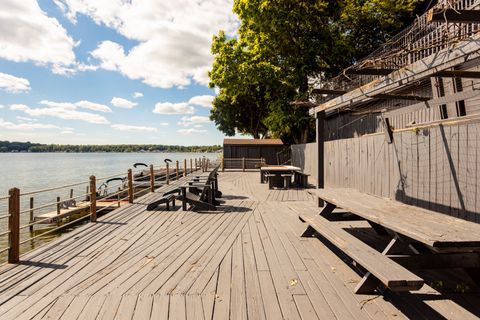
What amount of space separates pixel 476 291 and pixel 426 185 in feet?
9.87

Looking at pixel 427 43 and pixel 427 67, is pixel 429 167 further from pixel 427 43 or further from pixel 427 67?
pixel 427 43

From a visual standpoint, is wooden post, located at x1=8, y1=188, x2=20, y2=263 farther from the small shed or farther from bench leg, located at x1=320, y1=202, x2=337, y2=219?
the small shed

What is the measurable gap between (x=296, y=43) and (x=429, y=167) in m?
16.1

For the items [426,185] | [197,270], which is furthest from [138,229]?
[426,185]

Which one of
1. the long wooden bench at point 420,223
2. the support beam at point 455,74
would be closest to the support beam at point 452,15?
the support beam at point 455,74

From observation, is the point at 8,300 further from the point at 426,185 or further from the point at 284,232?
the point at 426,185

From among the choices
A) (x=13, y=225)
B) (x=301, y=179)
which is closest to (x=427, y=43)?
(x=301, y=179)

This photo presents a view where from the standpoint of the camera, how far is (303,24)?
19.8 meters

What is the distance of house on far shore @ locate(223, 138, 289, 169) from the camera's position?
27656mm

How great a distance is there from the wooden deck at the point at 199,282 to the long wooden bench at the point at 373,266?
210 millimetres

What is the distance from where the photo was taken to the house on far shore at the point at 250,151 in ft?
90.7

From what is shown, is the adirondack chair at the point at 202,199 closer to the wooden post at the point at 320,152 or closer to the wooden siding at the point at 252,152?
the wooden post at the point at 320,152

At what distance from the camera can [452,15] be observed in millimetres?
2898

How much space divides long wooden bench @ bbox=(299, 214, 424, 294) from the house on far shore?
2326cm
